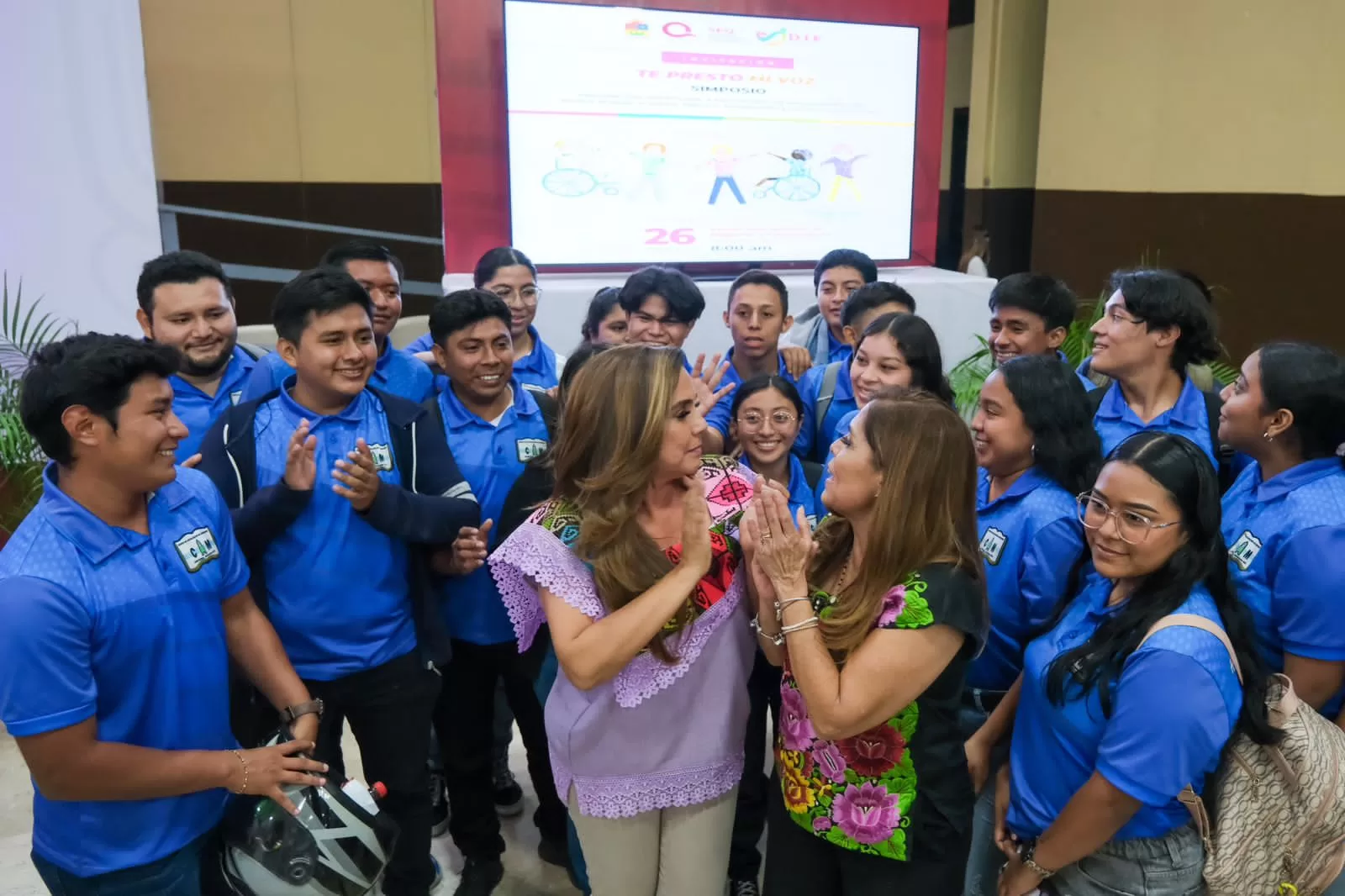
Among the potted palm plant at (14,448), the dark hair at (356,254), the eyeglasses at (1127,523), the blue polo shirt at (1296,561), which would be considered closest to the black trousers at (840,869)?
the eyeglasses at (1127,523)

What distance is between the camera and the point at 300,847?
1.52 meters

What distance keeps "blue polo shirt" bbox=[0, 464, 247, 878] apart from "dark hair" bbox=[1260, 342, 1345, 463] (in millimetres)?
1971

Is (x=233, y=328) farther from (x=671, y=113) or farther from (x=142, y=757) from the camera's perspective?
(x=671, y=113)

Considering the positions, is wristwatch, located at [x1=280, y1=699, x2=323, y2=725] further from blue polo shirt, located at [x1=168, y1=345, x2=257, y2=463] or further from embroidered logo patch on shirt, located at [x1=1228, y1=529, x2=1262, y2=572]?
embroidered logo patch on shirt, located at [x1=1228, y1=529, x2=1262, y2=572]

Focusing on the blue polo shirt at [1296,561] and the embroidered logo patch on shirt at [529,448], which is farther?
the embroidered logo patch on shirt at [529,448]

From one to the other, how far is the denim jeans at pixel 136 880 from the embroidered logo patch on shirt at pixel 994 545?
1.49 m

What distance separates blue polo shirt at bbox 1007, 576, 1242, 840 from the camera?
50.1 inches

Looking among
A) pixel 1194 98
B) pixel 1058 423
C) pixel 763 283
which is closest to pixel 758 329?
pixel 763 283

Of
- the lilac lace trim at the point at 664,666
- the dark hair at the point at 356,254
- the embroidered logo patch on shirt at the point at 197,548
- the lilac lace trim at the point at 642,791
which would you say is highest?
the dark hair at the point at 356,254

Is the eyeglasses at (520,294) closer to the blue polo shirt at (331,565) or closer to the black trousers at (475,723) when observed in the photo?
the blue polo shirt at (331,565)

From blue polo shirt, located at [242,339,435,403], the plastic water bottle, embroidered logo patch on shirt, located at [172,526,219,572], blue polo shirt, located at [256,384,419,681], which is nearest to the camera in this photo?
embroidered logo patch on shirt, located at [172,526,219,572]

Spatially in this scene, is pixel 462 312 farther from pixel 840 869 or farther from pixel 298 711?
pixel 840 869

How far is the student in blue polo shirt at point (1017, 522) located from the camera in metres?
1.70

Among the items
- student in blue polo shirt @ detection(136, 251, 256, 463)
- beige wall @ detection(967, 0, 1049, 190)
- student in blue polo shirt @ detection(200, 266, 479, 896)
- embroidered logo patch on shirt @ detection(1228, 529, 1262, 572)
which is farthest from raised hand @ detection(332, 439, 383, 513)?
beige wall @ detection(967, 0, 1049, 190)
